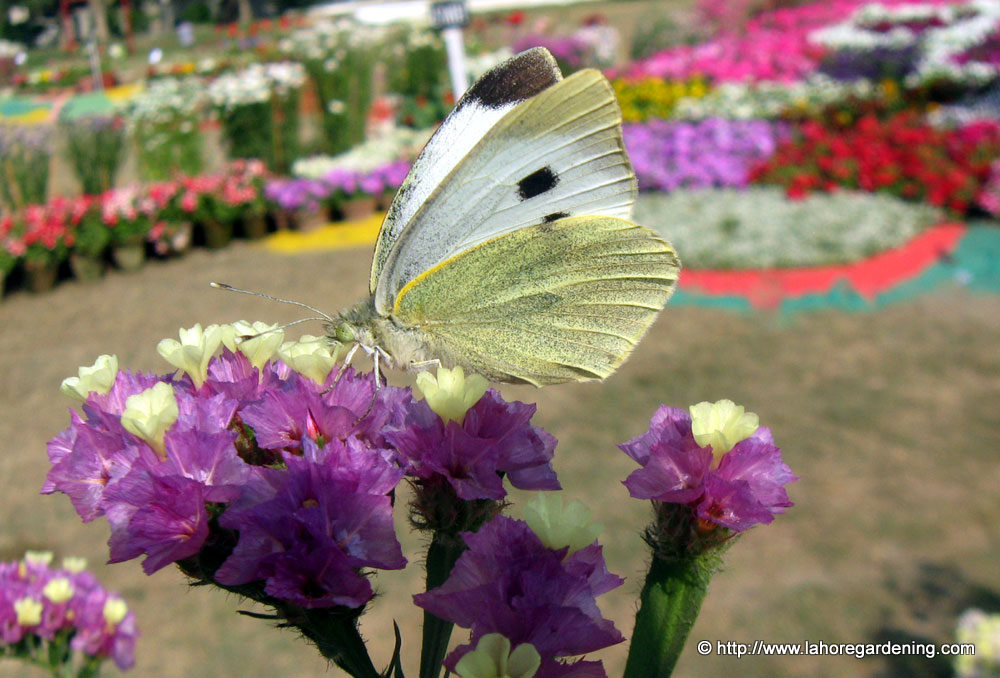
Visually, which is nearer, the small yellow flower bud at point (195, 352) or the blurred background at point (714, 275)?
the small yellow flower bud at point (195, 352)

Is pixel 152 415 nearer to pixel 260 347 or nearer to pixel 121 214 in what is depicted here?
pixel 260 347

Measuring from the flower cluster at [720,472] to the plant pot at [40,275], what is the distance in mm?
10922

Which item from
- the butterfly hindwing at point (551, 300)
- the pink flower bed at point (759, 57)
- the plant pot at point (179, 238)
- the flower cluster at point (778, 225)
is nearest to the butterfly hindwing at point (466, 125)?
the butterfly hindwing at point (551, 300)

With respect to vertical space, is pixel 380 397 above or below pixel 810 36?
above

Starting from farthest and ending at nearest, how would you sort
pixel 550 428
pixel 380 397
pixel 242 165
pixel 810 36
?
pixel 810 36 < pixel 242 165 < pixel 550 428 < pixel 380 397

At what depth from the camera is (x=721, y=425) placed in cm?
110

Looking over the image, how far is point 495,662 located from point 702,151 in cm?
1287

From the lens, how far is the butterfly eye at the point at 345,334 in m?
1.75

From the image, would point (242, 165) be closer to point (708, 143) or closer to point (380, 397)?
point (708, 143)

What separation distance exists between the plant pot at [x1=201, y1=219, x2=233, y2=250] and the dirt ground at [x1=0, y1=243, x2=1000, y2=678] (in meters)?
1.81

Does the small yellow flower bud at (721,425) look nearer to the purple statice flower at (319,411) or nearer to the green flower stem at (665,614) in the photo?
the green flower stem at (665,614)

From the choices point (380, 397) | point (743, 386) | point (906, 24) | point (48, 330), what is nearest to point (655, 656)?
point (380, 397)

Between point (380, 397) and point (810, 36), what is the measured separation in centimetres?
1885

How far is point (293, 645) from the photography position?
4.53 meters
